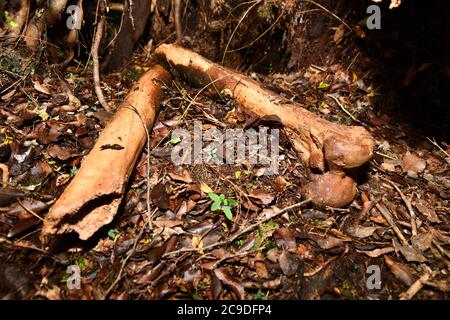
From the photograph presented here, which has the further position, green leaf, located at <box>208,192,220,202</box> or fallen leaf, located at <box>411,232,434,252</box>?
green leaf, located at <box>208,192,220,202</box>

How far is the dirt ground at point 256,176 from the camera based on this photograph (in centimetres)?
208

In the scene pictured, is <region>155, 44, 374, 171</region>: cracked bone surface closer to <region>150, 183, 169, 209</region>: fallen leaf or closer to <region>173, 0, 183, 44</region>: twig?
<region>173, 0, 183, 44</region>: twig

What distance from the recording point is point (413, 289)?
2.06 m

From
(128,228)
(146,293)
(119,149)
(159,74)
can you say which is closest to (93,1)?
(159,74)

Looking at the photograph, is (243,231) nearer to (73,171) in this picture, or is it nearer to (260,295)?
(260,295)

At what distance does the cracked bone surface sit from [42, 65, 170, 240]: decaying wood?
37.2 inches

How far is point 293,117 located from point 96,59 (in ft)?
6.97

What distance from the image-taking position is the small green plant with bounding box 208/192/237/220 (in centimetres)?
237

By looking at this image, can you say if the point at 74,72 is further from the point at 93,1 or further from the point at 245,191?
the point at 245,191

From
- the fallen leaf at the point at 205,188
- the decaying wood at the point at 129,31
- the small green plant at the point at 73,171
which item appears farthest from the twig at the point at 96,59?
the fallen leaf at the point at 205,188

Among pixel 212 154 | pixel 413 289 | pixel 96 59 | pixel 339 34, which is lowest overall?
pixel 413 289

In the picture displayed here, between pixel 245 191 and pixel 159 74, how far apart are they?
165 cm

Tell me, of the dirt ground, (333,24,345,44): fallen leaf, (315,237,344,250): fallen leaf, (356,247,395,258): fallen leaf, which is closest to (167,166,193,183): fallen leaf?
the dirt ground

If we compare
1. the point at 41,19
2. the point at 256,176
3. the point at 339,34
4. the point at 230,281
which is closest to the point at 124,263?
the point at 230,281
